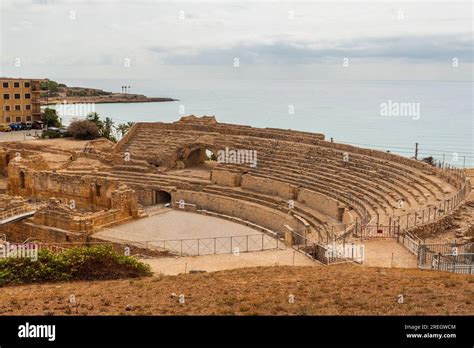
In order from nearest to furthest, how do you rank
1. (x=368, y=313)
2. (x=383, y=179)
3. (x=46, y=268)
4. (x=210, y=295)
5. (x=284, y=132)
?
(x=368, y=313), (x=210, y=295), (x=46, y=268), (x=383, y=179), (x=284, y=132)

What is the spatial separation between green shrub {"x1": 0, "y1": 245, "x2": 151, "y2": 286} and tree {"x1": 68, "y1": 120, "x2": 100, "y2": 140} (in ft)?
112

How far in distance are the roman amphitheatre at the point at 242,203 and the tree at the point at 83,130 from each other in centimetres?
762

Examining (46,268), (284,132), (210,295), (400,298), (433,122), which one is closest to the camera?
(400,298)

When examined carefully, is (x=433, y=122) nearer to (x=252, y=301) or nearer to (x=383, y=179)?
(x=383, y=179)

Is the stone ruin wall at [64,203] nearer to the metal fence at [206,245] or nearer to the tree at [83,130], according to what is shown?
the metal fence at [206,245]

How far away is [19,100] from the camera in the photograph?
5881 cm

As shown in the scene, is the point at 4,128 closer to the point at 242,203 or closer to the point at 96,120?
A: the point at 96,120

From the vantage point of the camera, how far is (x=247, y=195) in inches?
1201

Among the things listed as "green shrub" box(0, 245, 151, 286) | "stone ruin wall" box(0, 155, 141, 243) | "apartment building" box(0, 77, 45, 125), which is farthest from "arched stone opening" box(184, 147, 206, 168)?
"apartment building" box(0, 77, 45, 125)

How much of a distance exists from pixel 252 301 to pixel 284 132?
972 inches

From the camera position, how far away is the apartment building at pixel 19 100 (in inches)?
2257

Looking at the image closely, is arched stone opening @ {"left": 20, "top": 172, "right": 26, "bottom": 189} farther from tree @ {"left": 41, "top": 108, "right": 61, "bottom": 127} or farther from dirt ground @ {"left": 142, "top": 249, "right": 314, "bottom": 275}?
tree @ {"left": 41, "top": 108, "right": 61, "bottom": 127}
